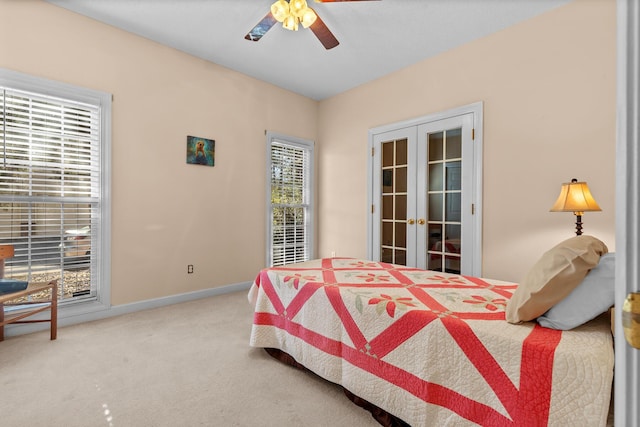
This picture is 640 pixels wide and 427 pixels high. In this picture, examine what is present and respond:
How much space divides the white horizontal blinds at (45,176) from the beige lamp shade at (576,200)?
4163 mm

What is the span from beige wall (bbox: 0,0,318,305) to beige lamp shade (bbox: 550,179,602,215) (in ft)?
11.2

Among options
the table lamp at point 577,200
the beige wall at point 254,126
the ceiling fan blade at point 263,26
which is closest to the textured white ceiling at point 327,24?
the beige wall at point 254,126

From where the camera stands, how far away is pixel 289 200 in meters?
4.89

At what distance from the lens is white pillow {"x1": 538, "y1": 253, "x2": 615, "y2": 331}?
47.1 inches

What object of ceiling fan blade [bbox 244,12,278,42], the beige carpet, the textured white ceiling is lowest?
the beige carpet

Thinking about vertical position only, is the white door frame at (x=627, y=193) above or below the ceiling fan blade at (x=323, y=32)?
below

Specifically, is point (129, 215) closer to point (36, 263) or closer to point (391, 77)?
point (36, 263)

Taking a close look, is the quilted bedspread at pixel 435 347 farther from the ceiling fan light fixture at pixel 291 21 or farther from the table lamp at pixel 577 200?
the ceiling fan light fixture at pixel 291 21

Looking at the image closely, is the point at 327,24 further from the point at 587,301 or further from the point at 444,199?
the point at 587,301

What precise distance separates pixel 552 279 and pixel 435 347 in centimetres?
55

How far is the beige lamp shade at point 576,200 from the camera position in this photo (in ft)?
7.72

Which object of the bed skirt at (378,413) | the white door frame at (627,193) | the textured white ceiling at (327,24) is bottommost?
the bed skirt at (378,413)

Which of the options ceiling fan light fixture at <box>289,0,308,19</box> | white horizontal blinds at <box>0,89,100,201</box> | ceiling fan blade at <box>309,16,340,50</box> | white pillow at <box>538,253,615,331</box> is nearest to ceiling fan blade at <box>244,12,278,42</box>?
ceiling fan light fixture at <box>289,0,308,19</box>

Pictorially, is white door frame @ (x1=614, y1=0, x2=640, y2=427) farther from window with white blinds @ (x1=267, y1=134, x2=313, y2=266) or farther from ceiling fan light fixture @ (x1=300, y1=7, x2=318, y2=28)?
window with white blinds @ (x1=267, y1=134, x2=313, y2=266)
